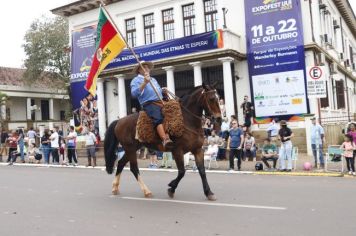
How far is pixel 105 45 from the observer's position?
36.7 ft

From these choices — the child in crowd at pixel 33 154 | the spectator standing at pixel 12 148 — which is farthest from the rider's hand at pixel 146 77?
the spectator standing at pixel 12 148

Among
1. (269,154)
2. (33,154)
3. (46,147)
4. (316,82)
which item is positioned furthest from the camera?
(33,154)

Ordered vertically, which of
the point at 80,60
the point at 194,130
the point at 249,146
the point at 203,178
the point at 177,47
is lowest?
the point at 203,178

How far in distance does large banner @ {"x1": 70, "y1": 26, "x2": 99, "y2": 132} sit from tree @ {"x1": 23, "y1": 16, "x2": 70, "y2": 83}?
18.2 m

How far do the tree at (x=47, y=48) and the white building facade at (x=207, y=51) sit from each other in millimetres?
18228

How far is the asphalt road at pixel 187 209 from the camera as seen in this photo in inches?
253

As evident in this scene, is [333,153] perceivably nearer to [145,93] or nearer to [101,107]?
[145,93]

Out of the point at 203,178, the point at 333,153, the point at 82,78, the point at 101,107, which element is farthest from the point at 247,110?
the point at 203,178

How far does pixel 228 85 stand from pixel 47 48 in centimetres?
3014

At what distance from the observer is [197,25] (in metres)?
24.2

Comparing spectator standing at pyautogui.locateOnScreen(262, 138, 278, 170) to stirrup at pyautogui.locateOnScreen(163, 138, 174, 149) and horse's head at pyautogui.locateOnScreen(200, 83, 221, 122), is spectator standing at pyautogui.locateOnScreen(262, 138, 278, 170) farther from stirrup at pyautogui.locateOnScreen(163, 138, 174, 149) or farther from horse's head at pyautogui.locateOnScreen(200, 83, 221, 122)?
stirrup at pyautogui.locateOnScreen(163, 138, 174, 149)

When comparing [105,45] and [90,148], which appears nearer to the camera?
[105,45]

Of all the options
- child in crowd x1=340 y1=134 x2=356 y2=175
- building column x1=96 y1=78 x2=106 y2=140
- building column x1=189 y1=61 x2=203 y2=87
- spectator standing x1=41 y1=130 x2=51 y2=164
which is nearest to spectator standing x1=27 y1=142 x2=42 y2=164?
spectator standing x1=41 y1=130 x2=51 y2=164

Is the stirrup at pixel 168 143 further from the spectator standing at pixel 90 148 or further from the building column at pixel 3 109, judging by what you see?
the building column at pixel 3 109
